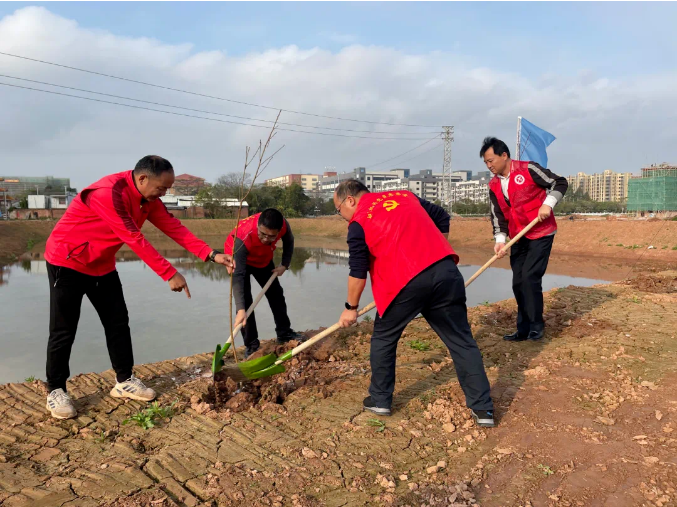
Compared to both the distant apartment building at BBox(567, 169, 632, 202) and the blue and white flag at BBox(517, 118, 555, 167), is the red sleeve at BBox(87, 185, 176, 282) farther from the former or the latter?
the distant apartment building at BBox(567, 169, 632, 202)

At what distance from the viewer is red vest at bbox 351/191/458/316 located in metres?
2.48

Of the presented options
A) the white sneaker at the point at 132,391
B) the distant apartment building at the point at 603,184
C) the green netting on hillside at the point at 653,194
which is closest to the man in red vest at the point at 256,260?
the white sneaker at the point at 132,391

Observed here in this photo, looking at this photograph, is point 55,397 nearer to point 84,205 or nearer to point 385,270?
point 84,205

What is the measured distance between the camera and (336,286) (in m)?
9.42

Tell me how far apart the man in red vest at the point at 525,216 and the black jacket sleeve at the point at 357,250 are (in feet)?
6.31

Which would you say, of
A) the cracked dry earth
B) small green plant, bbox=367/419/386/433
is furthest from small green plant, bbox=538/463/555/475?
small green plant, bbox=367/419/386/433

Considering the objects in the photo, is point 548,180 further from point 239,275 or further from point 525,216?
point 239,275

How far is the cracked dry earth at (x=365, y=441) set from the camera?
2008 mm

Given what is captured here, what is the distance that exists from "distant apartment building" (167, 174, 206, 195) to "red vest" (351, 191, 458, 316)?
6028 cm

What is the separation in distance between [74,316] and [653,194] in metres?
44.5

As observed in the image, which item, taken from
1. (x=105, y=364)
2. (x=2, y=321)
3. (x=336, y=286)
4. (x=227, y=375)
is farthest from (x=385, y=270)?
(x=336, y=286)

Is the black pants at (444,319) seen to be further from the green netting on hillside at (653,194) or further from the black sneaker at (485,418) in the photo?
the green netting on hillside at (653,194)

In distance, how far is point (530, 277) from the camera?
412cm

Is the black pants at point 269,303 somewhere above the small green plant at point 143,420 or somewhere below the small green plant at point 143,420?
above
